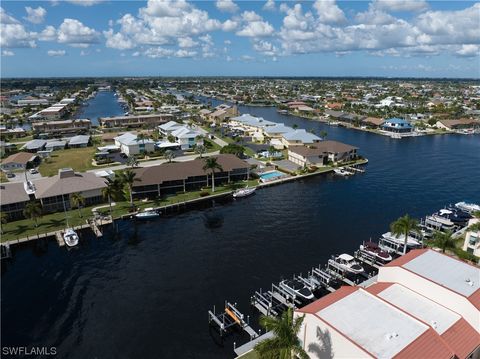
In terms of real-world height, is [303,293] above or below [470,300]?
below

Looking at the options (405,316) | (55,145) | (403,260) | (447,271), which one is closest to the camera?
(405,316)

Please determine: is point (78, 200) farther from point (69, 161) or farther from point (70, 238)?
point (69, 161)

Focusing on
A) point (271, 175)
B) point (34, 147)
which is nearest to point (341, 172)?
point (271, 175)

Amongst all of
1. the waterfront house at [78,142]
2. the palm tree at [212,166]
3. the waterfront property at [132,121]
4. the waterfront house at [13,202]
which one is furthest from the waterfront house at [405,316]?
the waterfront property at [132,121]

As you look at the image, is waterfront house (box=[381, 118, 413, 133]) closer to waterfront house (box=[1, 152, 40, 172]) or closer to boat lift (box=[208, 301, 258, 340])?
boat lift (box=[208, 301, 258, 340])

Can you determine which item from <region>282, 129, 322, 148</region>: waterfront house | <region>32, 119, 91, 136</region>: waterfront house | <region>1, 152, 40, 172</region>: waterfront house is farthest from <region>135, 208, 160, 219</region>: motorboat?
<region>32, 119, 91, 136</region>: waterfront house

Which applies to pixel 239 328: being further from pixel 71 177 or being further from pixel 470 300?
pixel 71 177

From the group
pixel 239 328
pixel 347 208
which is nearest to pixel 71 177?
pixel 239 328
